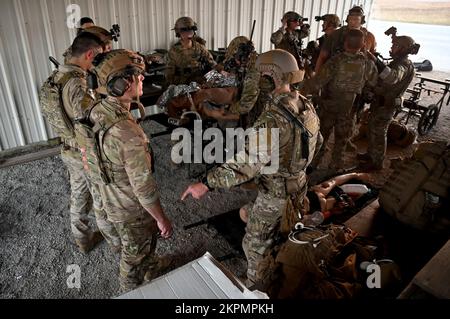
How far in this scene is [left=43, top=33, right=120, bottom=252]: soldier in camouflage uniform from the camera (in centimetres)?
302

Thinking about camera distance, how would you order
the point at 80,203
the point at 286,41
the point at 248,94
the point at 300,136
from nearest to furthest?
the point at 300,136 → the point at 80,203 → the point at 248,94 → the point at 286,41

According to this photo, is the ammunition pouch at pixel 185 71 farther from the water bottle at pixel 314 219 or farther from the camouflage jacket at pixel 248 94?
the water bottle at pixel 314 219

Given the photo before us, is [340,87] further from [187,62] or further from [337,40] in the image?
[187,62]

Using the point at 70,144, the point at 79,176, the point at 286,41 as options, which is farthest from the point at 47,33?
the point at 286,41

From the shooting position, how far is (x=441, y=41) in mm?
16203

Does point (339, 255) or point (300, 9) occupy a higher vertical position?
point (300, 9)

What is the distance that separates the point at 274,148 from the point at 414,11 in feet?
81.8

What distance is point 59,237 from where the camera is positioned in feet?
12.6

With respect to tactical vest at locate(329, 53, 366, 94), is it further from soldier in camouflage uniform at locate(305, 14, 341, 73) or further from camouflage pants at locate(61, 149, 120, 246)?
camouflage pants at locate(61, 149, 120, 246)

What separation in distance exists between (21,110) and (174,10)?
10.6 ft

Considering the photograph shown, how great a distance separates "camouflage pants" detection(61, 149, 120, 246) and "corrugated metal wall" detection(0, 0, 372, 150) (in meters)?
2.78

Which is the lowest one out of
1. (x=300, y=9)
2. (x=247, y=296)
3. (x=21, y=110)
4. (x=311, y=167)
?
(x=311, y=167)
